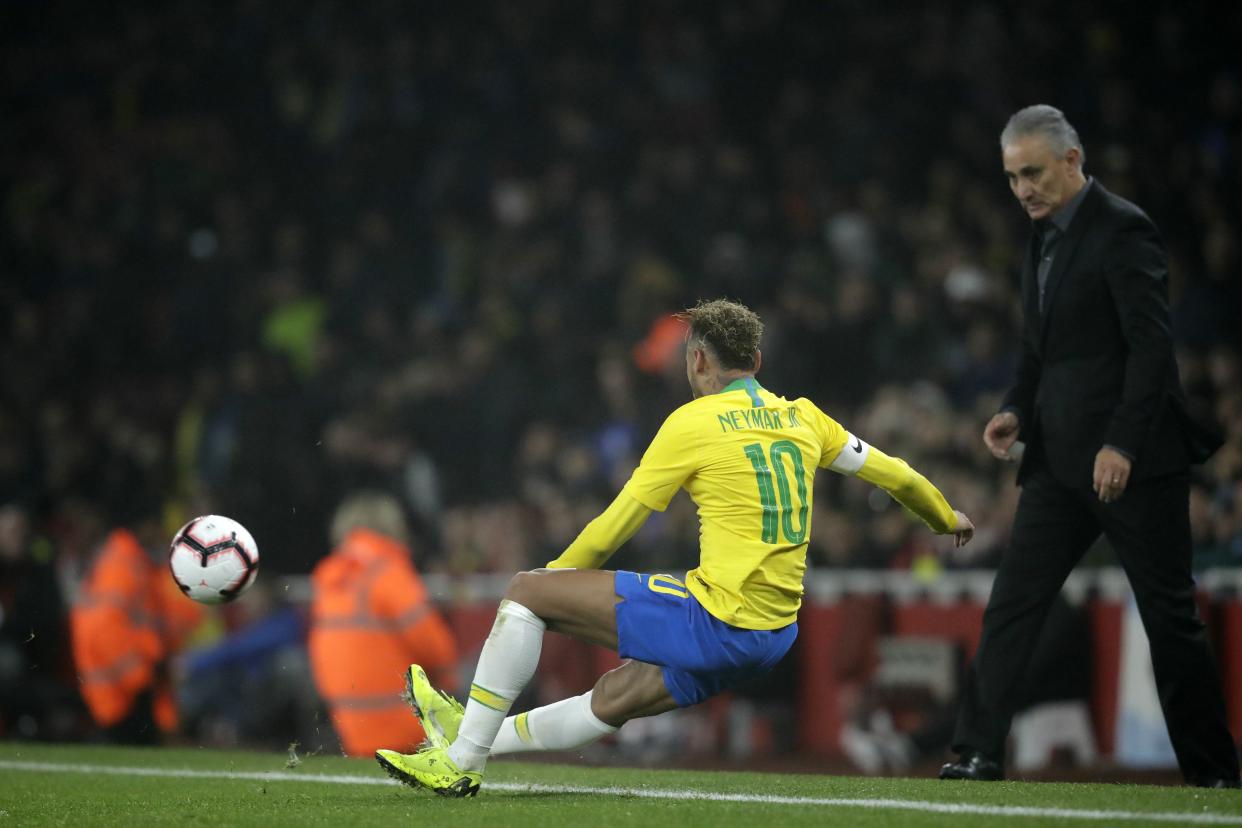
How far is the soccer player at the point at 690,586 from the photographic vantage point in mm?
5203

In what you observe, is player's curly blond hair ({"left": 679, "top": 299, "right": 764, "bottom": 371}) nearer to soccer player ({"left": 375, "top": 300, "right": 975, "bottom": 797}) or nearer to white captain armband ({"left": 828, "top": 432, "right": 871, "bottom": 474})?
soccer player ({"left": 375, "top": 300, "right": 975, "bottom": 797})

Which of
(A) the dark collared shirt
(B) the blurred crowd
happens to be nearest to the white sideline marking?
(A) the dark collared shirt

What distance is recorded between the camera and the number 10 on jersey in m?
5.24

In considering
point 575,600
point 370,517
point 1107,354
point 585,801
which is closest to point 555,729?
A: point 585,801

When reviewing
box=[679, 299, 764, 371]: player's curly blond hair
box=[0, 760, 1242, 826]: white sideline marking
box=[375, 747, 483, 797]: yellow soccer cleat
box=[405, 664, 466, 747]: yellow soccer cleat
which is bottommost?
box=[0, 760, 1242, 826]: white sideline marking

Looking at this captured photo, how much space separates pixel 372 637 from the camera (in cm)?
890

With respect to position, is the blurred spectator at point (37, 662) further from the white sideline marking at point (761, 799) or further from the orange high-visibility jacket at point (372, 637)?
the white sideline marking at point (761, 799)

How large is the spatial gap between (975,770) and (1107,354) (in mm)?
1528

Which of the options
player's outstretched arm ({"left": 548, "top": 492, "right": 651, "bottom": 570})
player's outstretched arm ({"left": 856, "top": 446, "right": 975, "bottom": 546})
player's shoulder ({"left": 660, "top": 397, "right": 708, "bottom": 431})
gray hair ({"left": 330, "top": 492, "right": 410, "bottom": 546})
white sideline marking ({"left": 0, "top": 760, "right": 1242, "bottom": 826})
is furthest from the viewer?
gray hair ({"left": 330, "top": 492, "right": 410, "bottom": 546})

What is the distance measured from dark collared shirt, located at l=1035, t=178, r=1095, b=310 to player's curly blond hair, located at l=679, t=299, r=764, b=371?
1.16 m

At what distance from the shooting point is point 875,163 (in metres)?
13.5

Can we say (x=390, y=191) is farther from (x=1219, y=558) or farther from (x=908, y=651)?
(x=1219, y=558)

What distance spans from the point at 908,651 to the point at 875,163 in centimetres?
482

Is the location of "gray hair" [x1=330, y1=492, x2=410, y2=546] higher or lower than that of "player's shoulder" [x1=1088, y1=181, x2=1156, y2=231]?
lower
